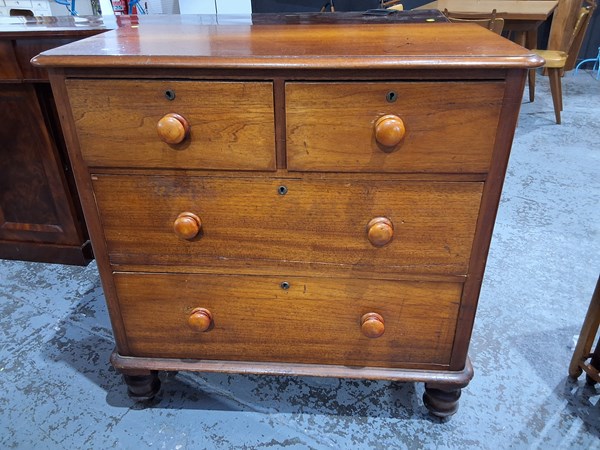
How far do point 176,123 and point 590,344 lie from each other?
1234mm

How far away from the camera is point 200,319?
1.11 meters

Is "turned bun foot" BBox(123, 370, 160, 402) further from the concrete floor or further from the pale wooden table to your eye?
the pale wooden table

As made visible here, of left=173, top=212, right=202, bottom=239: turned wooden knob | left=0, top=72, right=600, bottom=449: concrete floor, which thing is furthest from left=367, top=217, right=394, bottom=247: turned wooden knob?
left=0, top=72, right=600, bottom=449: concrete floor

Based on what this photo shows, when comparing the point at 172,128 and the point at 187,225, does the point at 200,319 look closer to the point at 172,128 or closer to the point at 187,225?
the point at 187,225

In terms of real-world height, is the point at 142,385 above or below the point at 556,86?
below

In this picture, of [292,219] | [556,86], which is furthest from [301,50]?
[556,86]

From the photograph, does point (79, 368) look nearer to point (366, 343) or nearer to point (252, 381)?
point (252, 381)

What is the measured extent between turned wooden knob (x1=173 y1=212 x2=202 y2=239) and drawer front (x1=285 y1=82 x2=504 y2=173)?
10.0 inches

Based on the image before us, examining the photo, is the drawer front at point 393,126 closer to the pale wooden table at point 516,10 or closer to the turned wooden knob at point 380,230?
the turned wooden knob at point 380,230

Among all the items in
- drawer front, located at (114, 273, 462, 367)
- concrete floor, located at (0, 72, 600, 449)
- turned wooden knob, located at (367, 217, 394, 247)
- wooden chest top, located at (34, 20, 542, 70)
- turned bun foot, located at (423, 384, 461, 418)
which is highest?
wooden chest top, located at (34, 20, 542, 70)

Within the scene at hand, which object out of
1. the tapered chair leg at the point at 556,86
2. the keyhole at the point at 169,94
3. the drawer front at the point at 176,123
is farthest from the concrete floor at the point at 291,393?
the tapered chair leg at the point at 556,86

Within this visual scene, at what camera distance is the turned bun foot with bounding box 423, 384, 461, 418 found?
1.17 m

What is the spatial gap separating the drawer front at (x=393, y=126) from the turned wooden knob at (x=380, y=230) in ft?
0.38

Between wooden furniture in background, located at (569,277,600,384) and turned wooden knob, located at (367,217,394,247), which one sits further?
wooden furniture in background, located at (569,277,600,384)
